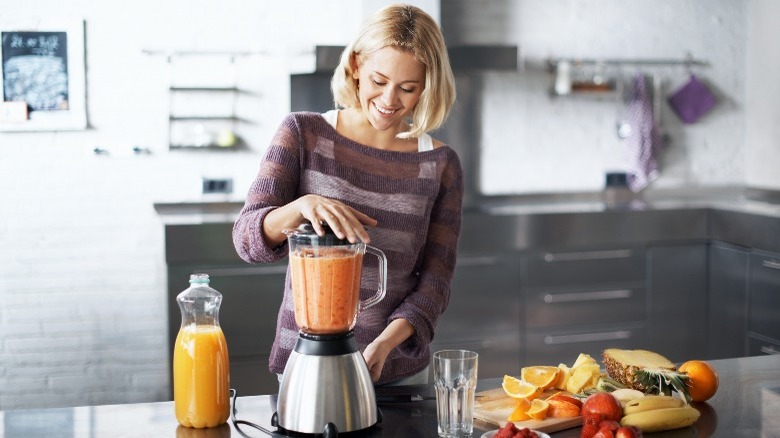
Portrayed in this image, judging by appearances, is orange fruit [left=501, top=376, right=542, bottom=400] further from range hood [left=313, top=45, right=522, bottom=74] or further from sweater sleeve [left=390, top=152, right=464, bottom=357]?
range hood [left=313, top=45, right=522, bottom=74]

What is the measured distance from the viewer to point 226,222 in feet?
12.0

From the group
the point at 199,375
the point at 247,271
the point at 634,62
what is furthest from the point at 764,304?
the point at 199,375

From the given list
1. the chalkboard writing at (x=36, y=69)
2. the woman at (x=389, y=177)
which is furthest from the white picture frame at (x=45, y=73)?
the woman at (x=389, y=177)

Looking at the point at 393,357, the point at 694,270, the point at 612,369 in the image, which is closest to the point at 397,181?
the point at 393,357

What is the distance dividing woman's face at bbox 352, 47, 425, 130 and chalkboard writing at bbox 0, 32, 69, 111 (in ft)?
8.55

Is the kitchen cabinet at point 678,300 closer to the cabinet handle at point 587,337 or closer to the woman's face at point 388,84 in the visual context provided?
the cabinet handle at point 587,337

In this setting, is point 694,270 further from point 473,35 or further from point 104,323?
point 104,323

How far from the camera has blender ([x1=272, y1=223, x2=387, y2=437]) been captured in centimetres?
148

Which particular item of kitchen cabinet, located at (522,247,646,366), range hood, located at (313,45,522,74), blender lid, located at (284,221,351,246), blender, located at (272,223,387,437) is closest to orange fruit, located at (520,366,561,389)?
blender, located at (272,223,387,437)

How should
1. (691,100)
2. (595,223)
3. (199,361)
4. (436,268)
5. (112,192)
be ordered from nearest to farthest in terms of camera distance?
(199,361)
(436,268)
(595,223)
(112,192)
(691,100)

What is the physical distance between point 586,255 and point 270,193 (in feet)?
8.24

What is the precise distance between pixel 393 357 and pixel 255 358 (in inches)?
73.7

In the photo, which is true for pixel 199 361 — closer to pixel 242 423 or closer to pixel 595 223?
pixel 242 423

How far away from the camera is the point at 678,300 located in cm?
423
